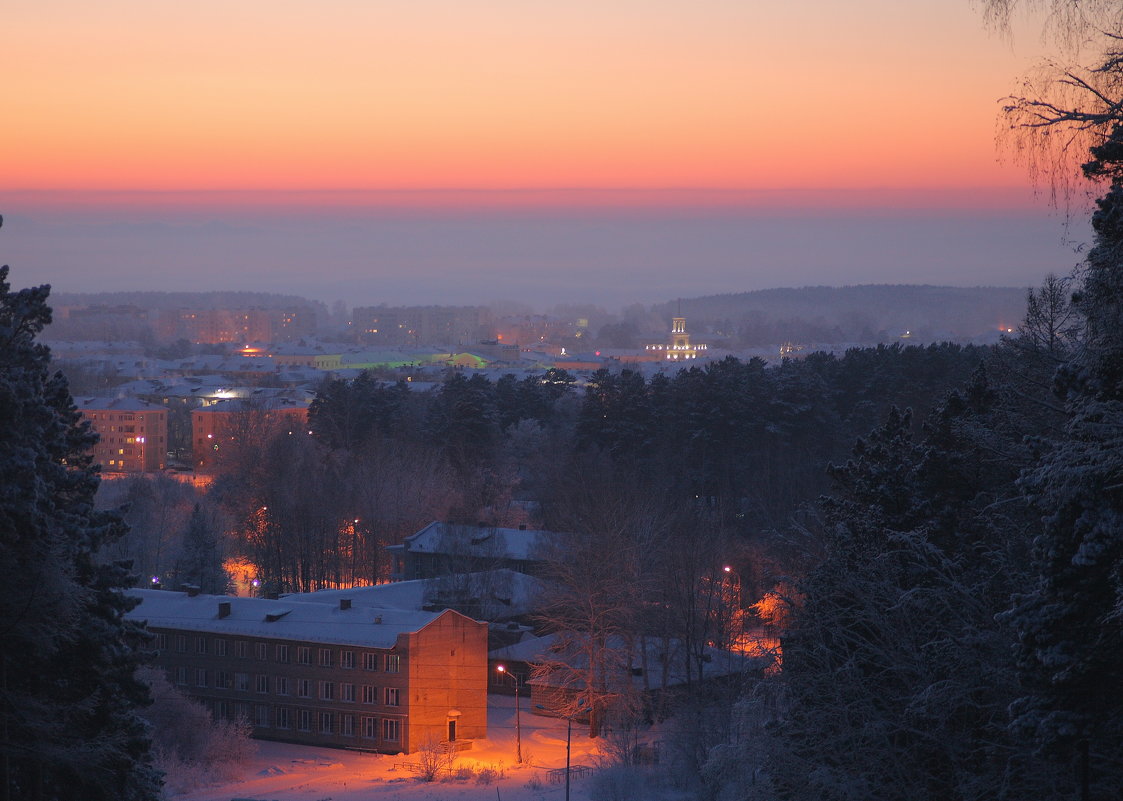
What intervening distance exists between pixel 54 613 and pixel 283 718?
19.7m

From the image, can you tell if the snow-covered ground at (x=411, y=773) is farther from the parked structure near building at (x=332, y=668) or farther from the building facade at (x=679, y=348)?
the building facade at (x=679, y=348)

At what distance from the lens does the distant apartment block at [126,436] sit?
6397cm

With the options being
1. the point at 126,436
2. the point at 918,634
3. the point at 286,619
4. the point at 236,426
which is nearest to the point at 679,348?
the point at 126,436

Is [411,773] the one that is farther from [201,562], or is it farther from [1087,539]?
[1087,539]

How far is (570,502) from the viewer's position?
38.6 m

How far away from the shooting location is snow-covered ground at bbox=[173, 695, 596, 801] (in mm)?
21359

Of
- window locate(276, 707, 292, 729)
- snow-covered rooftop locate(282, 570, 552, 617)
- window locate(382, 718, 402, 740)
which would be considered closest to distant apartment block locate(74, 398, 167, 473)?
snow-covered rooftop locate(282, 570, 552, 617)

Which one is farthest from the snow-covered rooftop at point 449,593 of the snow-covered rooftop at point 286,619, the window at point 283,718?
the window at point 283,718

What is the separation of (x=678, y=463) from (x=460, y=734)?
62.8 feet

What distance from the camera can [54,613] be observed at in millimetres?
8250

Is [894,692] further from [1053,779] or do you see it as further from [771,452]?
[771,452]

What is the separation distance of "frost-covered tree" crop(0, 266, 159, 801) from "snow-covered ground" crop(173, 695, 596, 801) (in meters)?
10.9

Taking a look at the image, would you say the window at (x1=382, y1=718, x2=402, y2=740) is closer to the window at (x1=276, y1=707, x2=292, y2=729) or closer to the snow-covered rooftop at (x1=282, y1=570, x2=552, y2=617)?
the window at (x1=276, y1=707, x2=292, y2=729)

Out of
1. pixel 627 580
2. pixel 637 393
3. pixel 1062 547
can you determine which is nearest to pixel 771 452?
pixel 637 393
